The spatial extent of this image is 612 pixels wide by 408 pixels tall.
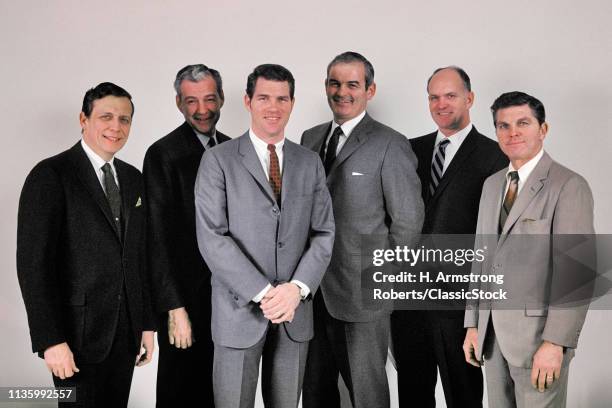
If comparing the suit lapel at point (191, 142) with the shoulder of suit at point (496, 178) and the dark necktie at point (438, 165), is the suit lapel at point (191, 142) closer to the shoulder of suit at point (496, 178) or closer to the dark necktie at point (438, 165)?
the dark necktie at point (438, 165)

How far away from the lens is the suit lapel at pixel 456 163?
3.09 meters

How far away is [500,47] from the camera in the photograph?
3225mm

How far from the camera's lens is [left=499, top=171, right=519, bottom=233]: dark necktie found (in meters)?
2.84

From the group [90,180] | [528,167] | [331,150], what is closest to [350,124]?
[331,150]

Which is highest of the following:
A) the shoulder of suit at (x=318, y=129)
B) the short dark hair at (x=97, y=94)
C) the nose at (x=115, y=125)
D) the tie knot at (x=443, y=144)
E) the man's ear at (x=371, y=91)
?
the man's ear at (x=371, y=91)

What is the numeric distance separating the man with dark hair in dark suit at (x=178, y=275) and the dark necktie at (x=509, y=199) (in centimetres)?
135

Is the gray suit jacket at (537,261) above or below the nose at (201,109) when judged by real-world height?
below

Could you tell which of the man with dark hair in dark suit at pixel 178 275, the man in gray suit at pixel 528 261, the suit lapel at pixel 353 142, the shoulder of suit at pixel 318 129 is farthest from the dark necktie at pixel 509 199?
the man with dark hair in dark suit at pixel 178 275

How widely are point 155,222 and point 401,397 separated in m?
1.50

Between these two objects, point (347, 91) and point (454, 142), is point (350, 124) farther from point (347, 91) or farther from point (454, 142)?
point (454, 142)

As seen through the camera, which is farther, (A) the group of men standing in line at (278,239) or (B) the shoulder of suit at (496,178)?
(B) the shoulder of suit at (496,178)

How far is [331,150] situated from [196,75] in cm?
78

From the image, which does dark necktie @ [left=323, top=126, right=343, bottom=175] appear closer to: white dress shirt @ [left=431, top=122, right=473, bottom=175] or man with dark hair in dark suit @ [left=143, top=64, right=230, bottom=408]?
white dress shirt @ [left=431, top=122, right=473, bottom=175]

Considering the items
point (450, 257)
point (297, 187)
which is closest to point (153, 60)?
point (297, 187)
